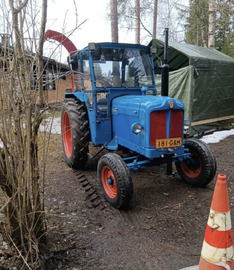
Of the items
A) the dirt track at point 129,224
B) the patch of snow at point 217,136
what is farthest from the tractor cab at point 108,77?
the patch of snow at point 217,136

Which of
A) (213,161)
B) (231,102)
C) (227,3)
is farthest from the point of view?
(227,3)

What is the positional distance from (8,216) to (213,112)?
287 inches

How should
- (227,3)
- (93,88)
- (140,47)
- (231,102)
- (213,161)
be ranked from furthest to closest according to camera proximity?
(227,3) → (231,102) → (140,47) → (93,88) → (213,161)

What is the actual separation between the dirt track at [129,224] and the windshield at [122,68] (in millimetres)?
1680

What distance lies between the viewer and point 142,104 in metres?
3.20

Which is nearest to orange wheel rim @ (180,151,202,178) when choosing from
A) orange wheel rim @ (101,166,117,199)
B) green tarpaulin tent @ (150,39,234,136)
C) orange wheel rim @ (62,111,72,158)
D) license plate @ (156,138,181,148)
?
license plate @ (156,138,181,148)

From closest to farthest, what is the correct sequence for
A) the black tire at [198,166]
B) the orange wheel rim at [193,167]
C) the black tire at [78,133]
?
1. the black tire at [198,166]
2. the orange wheel rim at [193,167]
3. the black tire at [78,133]

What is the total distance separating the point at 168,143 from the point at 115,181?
0.88 m

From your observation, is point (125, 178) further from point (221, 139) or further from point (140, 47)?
point (221, 139)

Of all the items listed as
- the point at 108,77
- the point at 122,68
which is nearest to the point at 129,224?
the point at 108,77

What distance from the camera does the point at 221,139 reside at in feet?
23.0

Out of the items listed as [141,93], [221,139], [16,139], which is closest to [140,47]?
[141,93]

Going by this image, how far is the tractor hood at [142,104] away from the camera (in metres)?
3.11

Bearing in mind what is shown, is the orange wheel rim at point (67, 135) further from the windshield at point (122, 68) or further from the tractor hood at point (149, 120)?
the tractor hood at point (149, 120)
